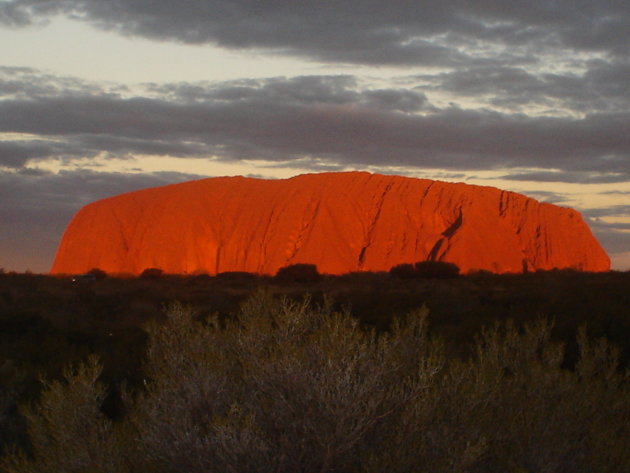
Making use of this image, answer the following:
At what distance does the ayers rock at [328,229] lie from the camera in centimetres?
5597

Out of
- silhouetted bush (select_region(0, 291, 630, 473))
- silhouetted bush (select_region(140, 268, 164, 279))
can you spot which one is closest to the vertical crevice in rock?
silhouetted bush (select_region(140, 268, 164, 279))

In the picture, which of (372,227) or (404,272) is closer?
(404,272)

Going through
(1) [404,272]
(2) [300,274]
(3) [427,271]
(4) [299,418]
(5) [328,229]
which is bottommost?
(2) [300,274]

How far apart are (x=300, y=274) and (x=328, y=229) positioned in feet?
42.9

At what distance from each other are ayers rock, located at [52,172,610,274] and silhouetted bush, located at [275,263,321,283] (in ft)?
23.1

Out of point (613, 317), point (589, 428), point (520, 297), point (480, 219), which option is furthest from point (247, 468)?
point (480, 219)

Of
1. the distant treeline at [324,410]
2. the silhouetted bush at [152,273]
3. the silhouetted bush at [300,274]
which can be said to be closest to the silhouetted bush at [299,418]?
the distant treeline at [324,410]

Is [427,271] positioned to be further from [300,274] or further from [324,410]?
[324,410]

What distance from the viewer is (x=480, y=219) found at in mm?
58281

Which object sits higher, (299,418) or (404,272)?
(299,418)

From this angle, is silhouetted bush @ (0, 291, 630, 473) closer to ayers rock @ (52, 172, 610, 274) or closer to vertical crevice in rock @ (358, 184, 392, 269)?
ayers rock @ (52, 172, 610, 274)

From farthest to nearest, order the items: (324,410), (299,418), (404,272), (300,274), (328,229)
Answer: (328,229), (404,272), (300,274), (299,418), (324,410)

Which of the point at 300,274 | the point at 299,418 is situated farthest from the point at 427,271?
the point at 299,418

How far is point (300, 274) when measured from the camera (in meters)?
44.5
